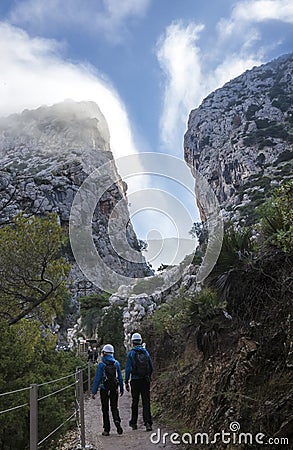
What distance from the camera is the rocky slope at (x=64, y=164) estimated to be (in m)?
41.0

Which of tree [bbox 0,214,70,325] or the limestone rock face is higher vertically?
the limestone rock face

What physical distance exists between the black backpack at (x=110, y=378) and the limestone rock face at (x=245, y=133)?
83.7 ft

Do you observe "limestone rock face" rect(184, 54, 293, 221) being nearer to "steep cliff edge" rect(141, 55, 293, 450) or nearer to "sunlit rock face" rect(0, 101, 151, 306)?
"sunlit rock face" rect(0, 101, 151, 306)

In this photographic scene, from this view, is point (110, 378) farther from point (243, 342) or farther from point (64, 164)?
point (64, 164)

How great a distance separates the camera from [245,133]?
51.9 metres

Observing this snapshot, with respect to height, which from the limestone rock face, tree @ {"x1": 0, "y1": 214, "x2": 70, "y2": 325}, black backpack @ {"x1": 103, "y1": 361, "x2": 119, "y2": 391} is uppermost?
the limestone rock face

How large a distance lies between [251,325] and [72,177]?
5367 cm

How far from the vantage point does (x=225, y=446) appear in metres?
3.64

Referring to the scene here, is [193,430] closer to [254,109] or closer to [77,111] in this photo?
[254,109]

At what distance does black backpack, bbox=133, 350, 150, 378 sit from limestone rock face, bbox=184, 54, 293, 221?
25.5 metres

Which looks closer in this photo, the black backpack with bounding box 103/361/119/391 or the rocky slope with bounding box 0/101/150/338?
the black backpack with bounding box 103/361/119/391
